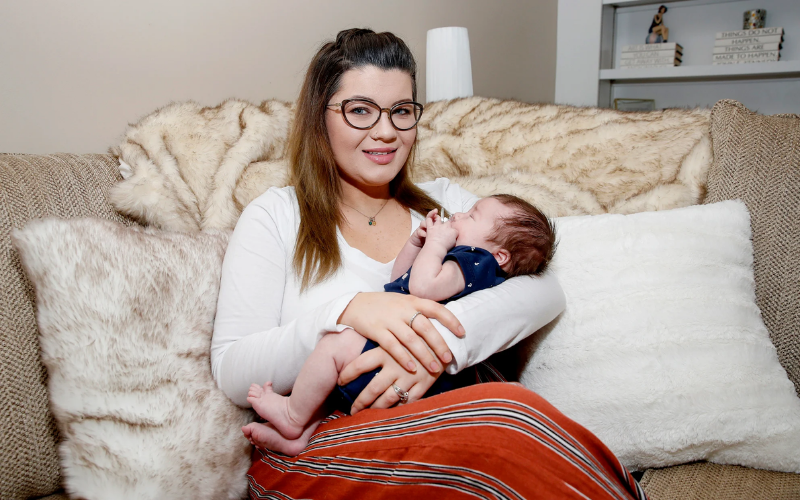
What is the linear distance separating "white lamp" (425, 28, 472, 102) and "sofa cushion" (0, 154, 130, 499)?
1.66m

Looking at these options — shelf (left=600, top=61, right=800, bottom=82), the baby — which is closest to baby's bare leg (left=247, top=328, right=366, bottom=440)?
the baby

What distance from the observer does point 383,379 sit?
105 cm

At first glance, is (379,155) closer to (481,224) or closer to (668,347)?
(481,224)

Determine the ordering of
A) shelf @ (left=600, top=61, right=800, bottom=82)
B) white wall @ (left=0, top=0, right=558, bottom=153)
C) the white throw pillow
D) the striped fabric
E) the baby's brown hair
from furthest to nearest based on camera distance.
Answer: shelf @ (left=600, top=61, right=800, bottom=82)
white wall @ (left=0, top=0, right=558, bottom=153)
the baby's brown hair
the white throw pillow
the striped fabric

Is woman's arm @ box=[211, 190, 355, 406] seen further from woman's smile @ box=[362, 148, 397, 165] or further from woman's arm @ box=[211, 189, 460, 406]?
woman's smile @ box=[362, 148, 397, 165]

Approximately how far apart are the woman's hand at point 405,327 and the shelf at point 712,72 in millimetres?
2996

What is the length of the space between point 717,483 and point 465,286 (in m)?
0.65

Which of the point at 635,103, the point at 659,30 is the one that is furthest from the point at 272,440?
the point at 659,30

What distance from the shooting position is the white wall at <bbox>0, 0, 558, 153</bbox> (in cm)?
151

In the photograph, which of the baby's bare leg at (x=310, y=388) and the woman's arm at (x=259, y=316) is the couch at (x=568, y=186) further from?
the baby's bare leg at (x=310, y=388)

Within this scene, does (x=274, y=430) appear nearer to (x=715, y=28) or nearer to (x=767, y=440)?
(x=767, y=440)

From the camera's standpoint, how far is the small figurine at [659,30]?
3543mm

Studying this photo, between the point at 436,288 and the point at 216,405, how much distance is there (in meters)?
0.52

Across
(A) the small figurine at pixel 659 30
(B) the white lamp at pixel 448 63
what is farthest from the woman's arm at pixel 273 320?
(A) the small figurine at pixel 659 30
